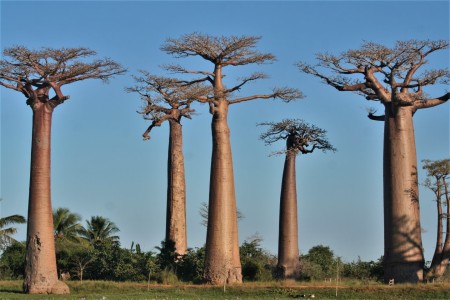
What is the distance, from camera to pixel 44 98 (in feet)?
78.0

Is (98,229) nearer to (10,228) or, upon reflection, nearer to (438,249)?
(10,228)

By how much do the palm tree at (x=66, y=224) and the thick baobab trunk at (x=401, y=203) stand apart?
66.1 ft

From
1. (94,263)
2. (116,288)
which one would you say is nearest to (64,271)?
(94,263)

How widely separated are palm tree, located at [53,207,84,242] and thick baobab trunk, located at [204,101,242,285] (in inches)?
619

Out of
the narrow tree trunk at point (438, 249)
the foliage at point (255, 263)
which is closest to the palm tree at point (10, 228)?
the foliage at point (255, 263)

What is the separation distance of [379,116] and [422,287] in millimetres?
6097

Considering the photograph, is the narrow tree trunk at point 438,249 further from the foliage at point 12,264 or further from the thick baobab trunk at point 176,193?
the foliage at point 12,264

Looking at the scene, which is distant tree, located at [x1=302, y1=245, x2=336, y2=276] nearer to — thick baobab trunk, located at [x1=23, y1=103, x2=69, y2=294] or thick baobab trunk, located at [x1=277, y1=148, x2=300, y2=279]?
thick baobab trunk, located at [x1=277, y1=148, x2=300, y2=279]

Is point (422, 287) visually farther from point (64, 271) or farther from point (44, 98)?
point (64, 271)

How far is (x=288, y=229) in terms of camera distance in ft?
89.4

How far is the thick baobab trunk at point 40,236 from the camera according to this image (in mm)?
22391

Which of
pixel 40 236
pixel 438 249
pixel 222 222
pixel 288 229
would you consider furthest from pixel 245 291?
pixel 288 229

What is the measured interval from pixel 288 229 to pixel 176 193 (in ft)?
15.4

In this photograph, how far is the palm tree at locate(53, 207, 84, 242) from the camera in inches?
1529
